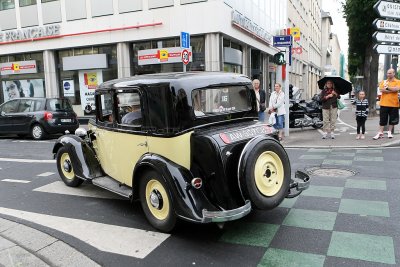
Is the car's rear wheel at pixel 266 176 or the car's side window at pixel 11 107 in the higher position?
the car's side window at pixel 11 107

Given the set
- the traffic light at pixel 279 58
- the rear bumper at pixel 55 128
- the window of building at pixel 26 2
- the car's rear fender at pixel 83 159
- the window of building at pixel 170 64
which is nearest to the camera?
→ the car's rear fender at pixel 83 159

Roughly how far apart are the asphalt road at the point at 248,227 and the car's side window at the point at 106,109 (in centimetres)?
122

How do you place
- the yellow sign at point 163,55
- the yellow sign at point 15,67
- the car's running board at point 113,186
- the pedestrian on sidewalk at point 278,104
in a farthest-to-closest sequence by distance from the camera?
the yellow sign at point 15,67 < the yellow sign at point 163,55 < the pedestrian on sidewalk at point 278,104 < the car's running board at point 113,186

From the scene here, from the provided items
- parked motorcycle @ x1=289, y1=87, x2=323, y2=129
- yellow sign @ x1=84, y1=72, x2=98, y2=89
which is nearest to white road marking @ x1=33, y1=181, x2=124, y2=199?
parked motorcycle @ x1=289, y1=87, x2=323, y2=129

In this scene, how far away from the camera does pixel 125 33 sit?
18.6 m

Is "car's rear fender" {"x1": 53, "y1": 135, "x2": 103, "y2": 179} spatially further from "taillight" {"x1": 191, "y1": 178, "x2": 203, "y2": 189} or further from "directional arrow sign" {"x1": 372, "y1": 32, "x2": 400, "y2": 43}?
"directional arrow sign" {"x1": 372, "y1": 32, "x2": 400, "y2": 43}

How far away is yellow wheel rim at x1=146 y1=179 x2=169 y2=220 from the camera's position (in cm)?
421

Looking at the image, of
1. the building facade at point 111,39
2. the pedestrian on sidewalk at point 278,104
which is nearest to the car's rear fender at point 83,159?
the pedestrian on sidewalk at point 278,104

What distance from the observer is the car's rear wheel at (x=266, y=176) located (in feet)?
12.6

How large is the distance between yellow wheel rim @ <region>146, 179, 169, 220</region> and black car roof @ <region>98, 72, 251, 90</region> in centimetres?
117

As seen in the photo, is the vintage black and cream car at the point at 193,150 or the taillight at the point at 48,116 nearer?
the vintage black and cream car at the point at 193,150

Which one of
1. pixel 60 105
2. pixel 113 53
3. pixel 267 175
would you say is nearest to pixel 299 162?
pixel 267 175

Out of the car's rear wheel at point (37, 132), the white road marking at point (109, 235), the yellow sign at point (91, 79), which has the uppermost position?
the yellow sign at point (91, 79)

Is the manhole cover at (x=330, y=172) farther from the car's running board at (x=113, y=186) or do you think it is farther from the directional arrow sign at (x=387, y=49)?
the directional arrow sign at (x=387, y=49)
